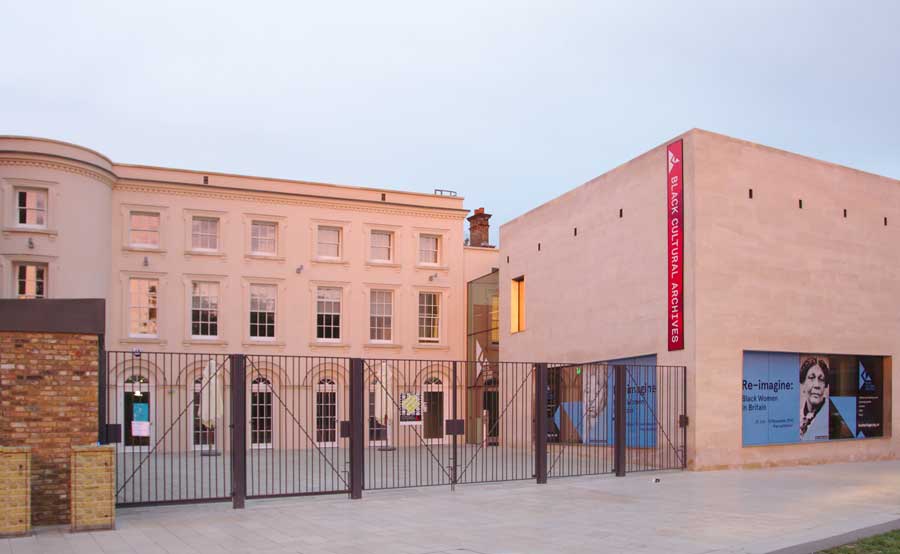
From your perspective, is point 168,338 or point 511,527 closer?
point 511,527

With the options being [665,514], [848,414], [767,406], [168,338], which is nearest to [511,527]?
[665,514]

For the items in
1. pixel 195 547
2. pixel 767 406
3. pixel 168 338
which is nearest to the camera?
pixel 195 547

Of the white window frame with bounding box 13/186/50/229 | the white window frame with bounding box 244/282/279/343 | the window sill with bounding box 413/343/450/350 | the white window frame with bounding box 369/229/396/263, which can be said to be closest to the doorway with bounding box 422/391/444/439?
the window sill with bounding box 413/343/450/350

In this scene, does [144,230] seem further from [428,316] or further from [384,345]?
[428,316]

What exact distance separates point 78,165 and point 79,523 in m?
18.7

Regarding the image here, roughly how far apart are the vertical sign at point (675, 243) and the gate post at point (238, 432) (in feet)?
33.2

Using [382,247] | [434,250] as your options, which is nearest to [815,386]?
[434,250]

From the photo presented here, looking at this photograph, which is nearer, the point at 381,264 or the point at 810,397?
the point at 810,397

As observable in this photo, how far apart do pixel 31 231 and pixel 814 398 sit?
2288 centimetres

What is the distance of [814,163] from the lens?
69.0ft

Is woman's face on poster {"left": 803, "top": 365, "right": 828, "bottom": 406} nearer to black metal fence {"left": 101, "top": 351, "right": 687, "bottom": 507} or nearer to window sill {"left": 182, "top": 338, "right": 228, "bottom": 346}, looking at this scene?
black metal fence {"left": 101, "top": 351, "right": 687, "bottom": 507}

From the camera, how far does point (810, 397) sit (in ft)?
67.6

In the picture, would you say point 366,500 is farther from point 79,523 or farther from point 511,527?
point 79,523

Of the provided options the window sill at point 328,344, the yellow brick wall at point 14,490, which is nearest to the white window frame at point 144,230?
the window sill at point 328,344
